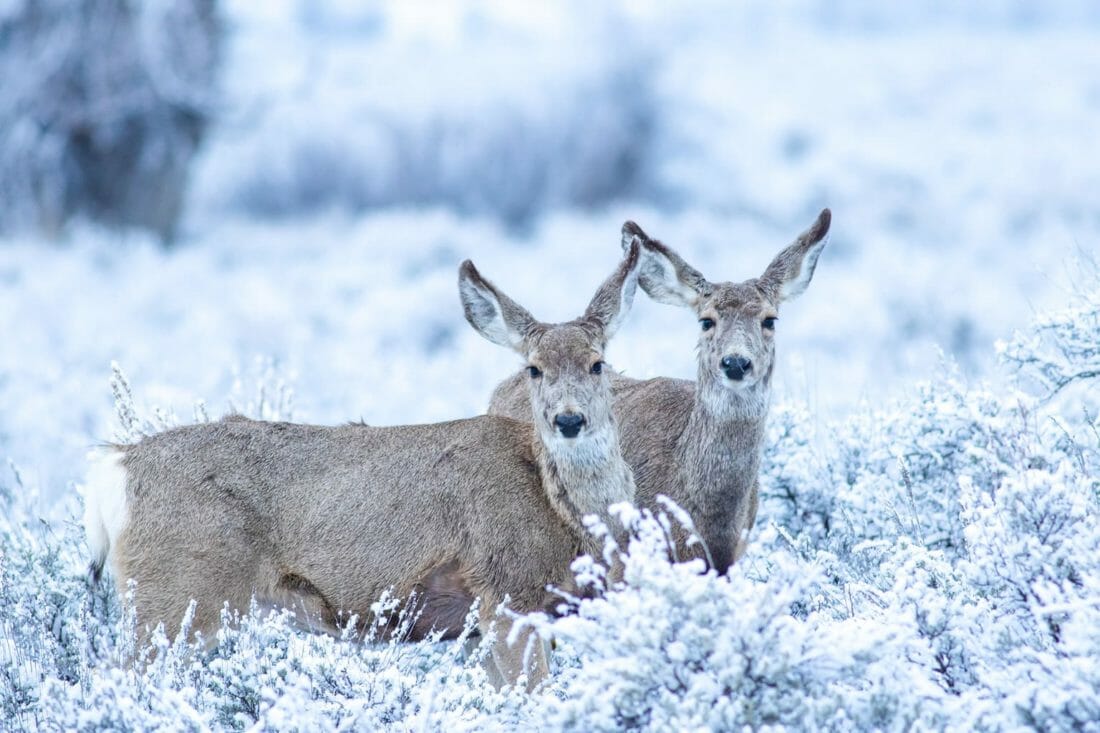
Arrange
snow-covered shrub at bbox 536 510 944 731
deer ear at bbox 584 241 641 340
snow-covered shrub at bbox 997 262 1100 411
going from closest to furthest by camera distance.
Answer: snow-covered shrub at bbox 536 510 944 731, deer ear at bbox 584 241 641 340, snow-covered shrub at bbox 997 262 1100 411

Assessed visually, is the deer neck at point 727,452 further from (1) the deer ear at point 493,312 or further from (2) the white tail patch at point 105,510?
(2) the white tail patch at point 105,510

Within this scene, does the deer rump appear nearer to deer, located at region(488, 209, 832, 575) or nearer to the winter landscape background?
the winter landscape background

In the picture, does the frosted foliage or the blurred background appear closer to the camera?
the frosted foliage

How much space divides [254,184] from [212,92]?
17.5ft

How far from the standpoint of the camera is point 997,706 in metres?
4.30

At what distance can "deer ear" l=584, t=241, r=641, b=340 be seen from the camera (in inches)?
259

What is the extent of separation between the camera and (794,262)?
683cm

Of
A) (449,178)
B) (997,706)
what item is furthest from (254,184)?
(997,706)

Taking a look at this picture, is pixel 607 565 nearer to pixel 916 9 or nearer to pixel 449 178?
pixel 449 178

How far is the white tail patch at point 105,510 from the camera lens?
19.3ft

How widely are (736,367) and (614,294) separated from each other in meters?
0.66

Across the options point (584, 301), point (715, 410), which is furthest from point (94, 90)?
point (715, 410)

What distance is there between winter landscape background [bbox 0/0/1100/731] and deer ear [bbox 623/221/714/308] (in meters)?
1.10

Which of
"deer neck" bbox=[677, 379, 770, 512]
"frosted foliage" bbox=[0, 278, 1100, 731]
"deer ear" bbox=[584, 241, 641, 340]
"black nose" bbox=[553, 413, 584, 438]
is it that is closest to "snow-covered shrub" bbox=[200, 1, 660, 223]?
"deer ear" bbox=[584, 241, 641, 340]
